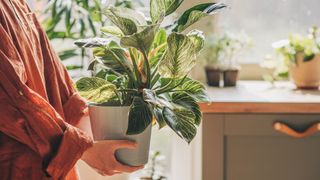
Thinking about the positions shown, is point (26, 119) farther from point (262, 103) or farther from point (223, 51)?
point (223, 51)

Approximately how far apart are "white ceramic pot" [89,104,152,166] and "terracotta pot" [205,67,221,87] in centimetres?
95

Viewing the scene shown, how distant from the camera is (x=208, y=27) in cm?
223

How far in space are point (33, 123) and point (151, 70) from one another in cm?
36

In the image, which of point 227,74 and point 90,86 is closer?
→ point 90,86

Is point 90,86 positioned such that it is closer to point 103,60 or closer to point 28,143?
point 103,60

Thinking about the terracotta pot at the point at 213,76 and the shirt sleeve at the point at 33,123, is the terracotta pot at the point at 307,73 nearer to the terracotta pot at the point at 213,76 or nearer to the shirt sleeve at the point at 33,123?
the terracotta pot at the point at 213,76

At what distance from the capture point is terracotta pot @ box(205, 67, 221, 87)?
2139 millimetres

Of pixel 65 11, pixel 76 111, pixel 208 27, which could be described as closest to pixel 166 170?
pixel 208 27

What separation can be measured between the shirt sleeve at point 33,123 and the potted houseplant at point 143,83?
139mm

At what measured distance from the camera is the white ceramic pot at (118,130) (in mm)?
1198

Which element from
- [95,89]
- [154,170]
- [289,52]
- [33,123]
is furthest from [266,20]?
[33,123]

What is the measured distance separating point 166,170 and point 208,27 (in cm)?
69

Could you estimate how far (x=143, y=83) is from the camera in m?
1.20

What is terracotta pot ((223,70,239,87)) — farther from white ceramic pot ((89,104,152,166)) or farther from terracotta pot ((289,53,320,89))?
white ceramic pot ((89,104,152,166))
